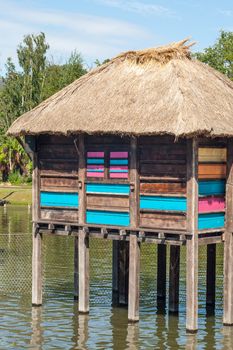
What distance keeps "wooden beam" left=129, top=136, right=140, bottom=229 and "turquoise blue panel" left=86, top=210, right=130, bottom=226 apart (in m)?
0.32

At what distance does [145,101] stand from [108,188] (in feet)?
9.20

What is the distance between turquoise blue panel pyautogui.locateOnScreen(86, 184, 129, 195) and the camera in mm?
29141

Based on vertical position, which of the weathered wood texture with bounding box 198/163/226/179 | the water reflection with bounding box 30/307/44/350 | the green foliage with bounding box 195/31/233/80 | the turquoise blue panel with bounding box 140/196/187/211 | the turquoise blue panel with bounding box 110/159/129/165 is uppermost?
the green foliage with bounding box 195/31/233/80

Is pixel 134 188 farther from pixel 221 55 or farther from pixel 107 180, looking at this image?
pixel 221 55

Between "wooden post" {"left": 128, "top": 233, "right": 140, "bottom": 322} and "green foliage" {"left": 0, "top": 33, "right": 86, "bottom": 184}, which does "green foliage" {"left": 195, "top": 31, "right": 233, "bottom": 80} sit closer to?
"green foliage" {"left": 0, "top": 33, "right": 86, "bottom": 184}

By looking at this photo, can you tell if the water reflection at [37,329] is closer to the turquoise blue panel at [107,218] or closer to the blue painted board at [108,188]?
the turquoise blue panel at [107,218]

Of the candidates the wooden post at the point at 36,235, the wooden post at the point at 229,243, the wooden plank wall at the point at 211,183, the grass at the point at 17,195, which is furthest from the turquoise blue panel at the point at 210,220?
the grass at the point at 17,195

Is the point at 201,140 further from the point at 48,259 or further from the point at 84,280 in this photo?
the point at 48,259

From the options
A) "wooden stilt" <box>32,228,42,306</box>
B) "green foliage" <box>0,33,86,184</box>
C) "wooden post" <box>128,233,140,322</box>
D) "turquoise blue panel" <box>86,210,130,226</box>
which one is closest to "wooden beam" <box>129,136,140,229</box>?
"turquoise blue panel" <box>86,210,130,226</box>

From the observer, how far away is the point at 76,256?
112ft

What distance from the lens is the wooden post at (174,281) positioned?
31.9 m

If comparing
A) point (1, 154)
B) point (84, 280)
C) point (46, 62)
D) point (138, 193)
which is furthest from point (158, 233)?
point (46, 62)

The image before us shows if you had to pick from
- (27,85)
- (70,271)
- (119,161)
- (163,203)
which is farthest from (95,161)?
(27,85)

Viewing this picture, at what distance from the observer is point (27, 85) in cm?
10688
